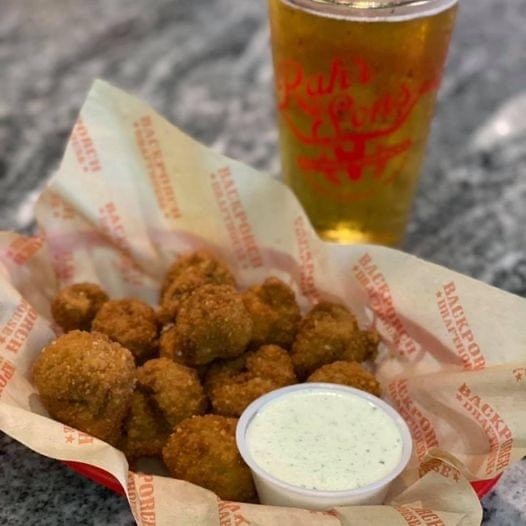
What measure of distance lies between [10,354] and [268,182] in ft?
1.37

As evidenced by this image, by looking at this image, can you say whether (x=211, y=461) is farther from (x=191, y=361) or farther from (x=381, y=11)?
(x=381, y=11)

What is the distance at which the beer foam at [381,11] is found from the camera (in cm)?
111

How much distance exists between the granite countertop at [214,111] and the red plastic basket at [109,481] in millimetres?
37

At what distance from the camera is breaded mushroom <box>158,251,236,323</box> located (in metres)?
1.11

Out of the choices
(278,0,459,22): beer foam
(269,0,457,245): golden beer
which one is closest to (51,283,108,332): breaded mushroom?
(269,0,457,245): golden beer

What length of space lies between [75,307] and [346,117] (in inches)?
18.1

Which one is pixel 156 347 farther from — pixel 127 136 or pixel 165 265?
pixel 127 136

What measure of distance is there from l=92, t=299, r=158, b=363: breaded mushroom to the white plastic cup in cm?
19

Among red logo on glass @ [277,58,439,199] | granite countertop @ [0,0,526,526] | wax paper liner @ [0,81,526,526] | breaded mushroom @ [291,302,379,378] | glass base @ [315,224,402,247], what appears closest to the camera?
wax paper liner @ [0,81,526,526]

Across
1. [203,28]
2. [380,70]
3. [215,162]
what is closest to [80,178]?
[215,162]

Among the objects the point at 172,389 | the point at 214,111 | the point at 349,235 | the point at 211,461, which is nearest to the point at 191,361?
the point at 172,389

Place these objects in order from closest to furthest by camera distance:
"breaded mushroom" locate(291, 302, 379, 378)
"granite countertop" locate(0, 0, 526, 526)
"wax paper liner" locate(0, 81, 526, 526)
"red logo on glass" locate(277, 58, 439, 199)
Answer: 1. "wax paper liner" locate(0, 81, 526, 526)
2. "granite countertop" locate(0, 0, 526, 526)
3. "breaded mushroom" locate(291, 302, 379, 378)
4. "red logo on glass" locate(277, 58, 439, 199)

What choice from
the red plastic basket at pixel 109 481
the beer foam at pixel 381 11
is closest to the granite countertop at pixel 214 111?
the red plastic basket at pixel 109 481

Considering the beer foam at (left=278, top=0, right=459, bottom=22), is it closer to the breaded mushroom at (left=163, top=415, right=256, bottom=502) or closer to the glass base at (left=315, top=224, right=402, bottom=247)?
the glass base at (left=315, top=224, right=402, bottom=247)
